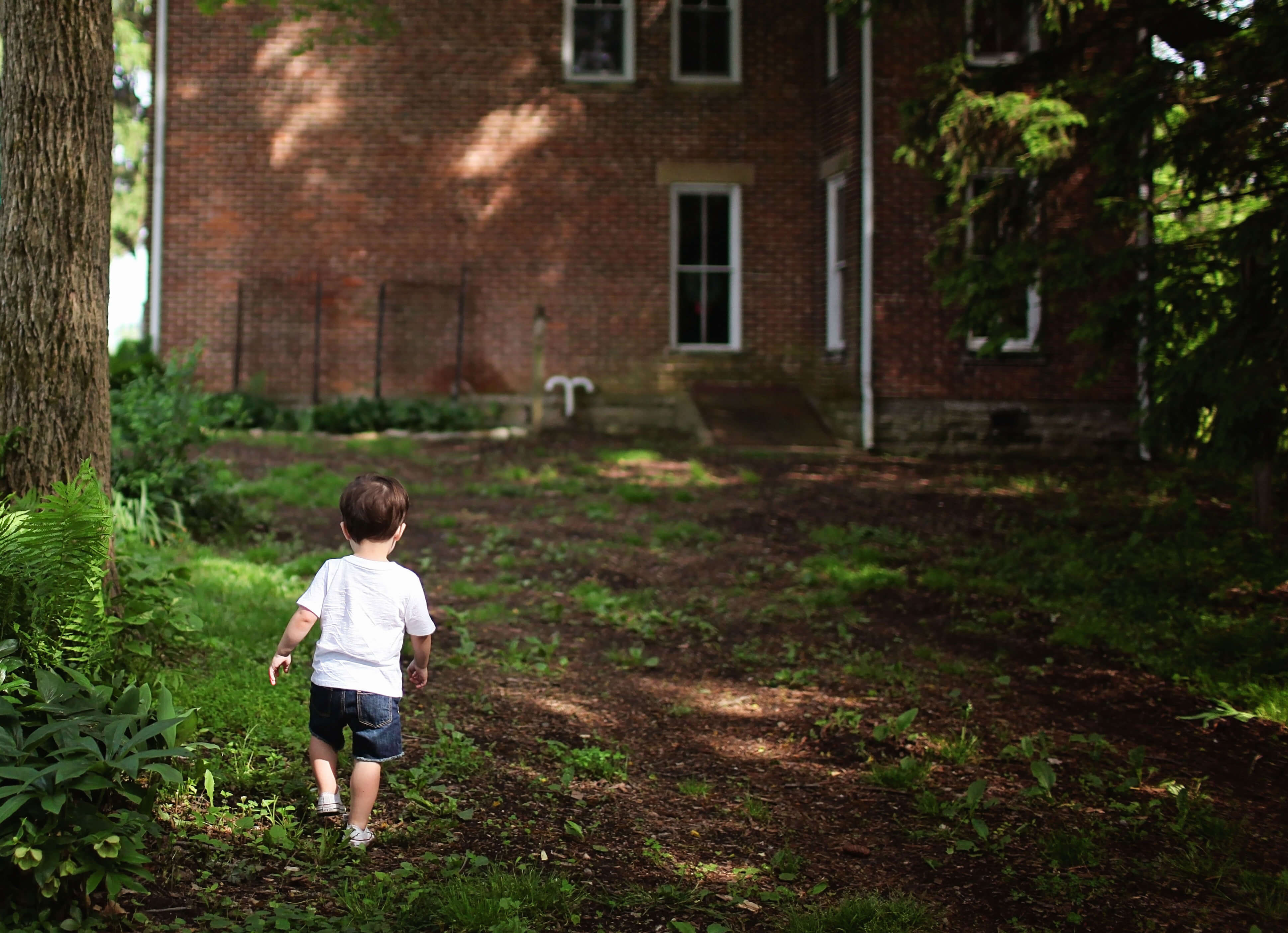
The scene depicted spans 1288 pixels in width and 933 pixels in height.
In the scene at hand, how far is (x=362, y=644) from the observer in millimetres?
3418

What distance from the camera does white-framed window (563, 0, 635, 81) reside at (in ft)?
47.4

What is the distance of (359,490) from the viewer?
11.3 feet

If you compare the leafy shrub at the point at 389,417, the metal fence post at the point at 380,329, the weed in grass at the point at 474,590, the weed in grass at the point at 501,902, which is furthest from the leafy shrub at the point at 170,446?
the metal fence post at the point at 380,329

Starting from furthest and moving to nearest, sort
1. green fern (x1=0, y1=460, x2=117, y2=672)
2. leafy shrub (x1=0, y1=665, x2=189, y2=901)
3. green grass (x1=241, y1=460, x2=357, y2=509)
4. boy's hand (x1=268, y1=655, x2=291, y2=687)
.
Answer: green grass (x1=241, y1=460, x2=357, y2=509) → boy's hand (x1=268, y1=655, x2=291, y2=687) → green fern (x1=0, y1=460, x2=117, y2=672) → leafy shrub (x1=0, y1=665, x2=189, y2=901)

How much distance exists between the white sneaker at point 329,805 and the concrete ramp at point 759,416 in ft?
29.3

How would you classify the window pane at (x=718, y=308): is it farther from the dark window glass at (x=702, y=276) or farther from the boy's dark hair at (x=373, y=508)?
the boy's dark hair at (x=373, y=508)

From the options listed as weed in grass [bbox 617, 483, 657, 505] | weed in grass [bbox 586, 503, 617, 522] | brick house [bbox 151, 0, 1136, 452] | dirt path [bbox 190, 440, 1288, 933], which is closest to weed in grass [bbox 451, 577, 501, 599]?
dirt path [bbox 190, 440, 1288, 933]

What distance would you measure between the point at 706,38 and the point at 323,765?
13.1 metres

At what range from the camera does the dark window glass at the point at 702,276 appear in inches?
574

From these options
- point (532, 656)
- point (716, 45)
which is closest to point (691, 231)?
point (716, 45)

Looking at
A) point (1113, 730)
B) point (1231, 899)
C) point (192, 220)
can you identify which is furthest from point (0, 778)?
point (192, 220)

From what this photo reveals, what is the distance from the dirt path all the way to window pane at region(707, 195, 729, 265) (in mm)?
7185

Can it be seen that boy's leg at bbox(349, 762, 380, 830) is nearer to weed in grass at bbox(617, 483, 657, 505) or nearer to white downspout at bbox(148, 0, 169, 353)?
weed in grass at bbox(617, 483, 657, 505)

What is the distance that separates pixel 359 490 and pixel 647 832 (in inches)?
60.6
